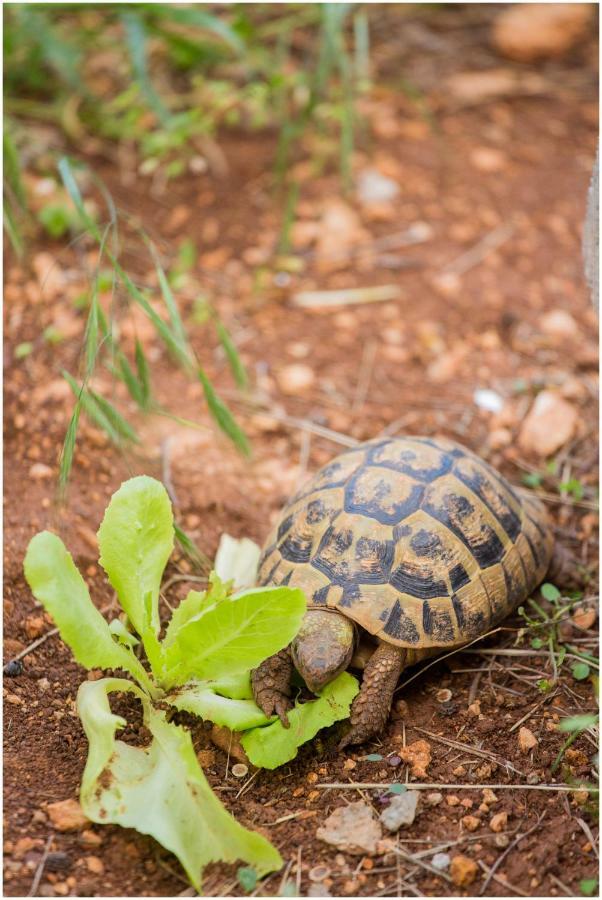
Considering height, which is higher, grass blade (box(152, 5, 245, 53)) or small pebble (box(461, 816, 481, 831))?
grass blade (box(152, 5, 245, 53))

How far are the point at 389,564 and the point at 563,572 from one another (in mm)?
720

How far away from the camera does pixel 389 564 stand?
8.04ft

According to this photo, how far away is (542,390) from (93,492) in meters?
1.76

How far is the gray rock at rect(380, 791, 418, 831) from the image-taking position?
2.06 m

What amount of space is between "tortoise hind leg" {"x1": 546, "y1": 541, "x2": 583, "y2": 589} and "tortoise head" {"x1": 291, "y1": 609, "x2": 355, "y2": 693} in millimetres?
791

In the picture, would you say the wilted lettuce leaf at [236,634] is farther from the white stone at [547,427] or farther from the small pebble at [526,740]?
the white stone at [547,427]

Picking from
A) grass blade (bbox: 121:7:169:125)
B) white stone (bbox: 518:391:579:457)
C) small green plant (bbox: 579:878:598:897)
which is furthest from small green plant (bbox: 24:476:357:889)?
grass blade (bbox: 121:7:169:125)

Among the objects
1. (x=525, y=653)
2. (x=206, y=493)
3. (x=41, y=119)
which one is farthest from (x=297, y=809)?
(x=41, y=119)

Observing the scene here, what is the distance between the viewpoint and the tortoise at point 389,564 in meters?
2.37

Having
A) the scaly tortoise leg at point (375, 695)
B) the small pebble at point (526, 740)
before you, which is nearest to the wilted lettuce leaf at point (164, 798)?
the scaly tortoise leg at point (375, 695)

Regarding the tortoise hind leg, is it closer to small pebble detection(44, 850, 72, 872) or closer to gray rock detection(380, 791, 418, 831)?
gray rock detection(380, 791, 418, 831)

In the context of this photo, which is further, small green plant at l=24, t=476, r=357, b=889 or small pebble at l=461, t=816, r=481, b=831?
small pebble at l=461, t=816, r=481, b=831

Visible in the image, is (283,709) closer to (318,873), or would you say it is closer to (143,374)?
(318,873)

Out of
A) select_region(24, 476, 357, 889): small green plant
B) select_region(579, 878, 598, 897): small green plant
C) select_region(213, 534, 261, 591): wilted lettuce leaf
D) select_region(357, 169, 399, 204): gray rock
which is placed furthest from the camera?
select_region(357, 169, 399, 204): gray rock
